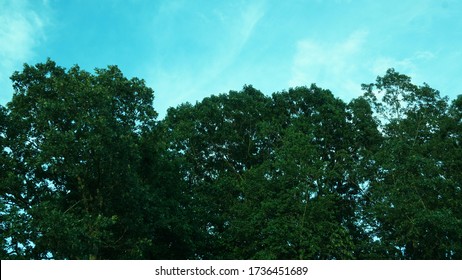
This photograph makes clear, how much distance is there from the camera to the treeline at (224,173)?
2300cm

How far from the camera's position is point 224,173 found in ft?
130

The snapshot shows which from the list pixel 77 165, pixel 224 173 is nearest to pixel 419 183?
pixel 224 173

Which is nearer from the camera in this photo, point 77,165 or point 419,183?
point 77,165

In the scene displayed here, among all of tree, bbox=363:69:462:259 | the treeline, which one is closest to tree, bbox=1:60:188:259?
the treeline

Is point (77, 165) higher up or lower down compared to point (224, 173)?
lower down

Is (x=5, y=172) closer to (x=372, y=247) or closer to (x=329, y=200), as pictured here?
(x=329, y=200)

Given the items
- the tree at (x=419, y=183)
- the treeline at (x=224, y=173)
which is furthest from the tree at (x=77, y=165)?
the tree at (x=419, y=183)

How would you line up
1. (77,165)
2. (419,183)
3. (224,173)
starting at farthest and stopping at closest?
1. (224,173)
2. (419,183)
3. (77,165)

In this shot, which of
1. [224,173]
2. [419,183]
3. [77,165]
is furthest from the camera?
[224,173]

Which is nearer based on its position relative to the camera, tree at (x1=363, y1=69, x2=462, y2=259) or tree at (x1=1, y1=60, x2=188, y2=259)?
tree at (x1=1, y1=60, x2=188, y2=259)

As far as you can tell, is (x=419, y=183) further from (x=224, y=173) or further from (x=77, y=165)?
(x=77, y=165)

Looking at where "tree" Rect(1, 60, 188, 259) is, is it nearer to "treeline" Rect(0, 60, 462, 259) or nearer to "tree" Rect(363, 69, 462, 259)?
"treeline" Rect(0, 60, 462, 259)

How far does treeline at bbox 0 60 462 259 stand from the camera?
23.0m

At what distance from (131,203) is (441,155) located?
21.5 m
